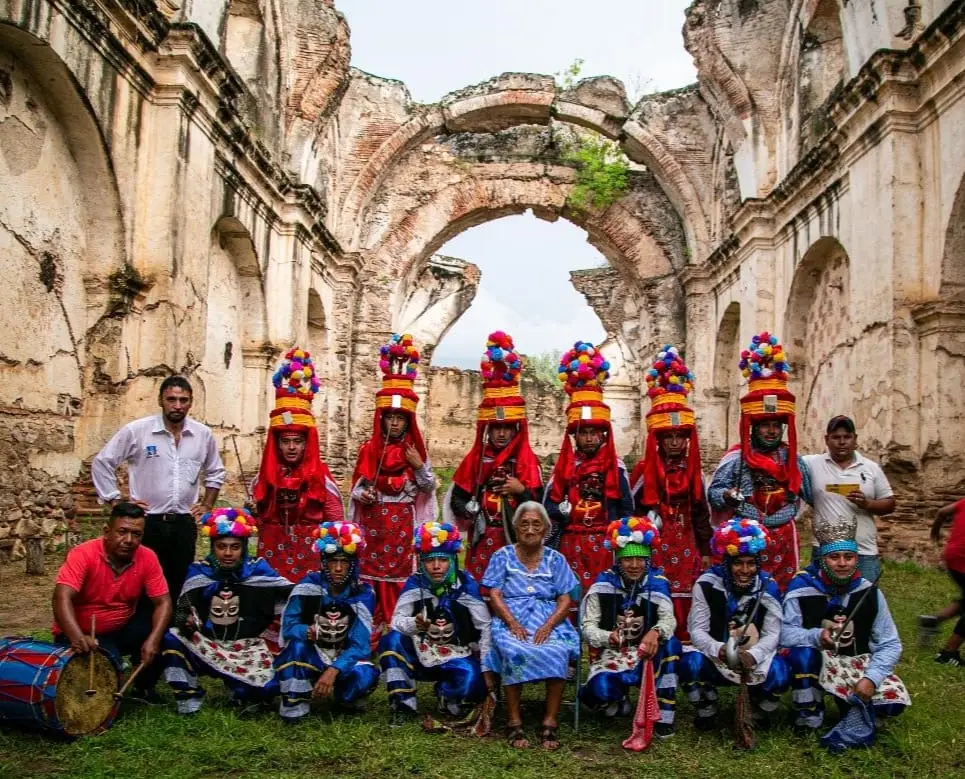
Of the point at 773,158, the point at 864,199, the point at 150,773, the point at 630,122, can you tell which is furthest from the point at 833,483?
the point at 630,122

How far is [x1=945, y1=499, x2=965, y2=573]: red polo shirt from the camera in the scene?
215 inches

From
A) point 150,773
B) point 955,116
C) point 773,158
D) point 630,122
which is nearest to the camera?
point 150,773

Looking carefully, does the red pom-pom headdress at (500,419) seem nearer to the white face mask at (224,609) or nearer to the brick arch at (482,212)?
the white face mask at (224,609)

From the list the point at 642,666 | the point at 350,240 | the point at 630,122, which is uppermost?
the point at 630,122

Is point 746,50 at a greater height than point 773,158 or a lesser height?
greater

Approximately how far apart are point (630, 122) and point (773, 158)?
391 cm

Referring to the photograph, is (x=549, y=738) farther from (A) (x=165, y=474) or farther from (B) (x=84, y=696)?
(A) (x=165, y=474)

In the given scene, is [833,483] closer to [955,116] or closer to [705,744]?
[705,744]

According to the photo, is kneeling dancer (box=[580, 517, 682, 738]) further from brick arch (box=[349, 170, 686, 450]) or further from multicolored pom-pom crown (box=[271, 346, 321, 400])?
brick arch (box=[349, 170, 686, 450])

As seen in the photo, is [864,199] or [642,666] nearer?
[642,666]

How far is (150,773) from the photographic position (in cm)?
350

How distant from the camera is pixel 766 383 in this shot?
5.34m

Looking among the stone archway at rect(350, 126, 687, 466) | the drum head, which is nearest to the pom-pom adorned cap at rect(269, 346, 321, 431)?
the drum head

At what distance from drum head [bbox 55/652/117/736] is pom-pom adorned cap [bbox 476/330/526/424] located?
2.48 metres
